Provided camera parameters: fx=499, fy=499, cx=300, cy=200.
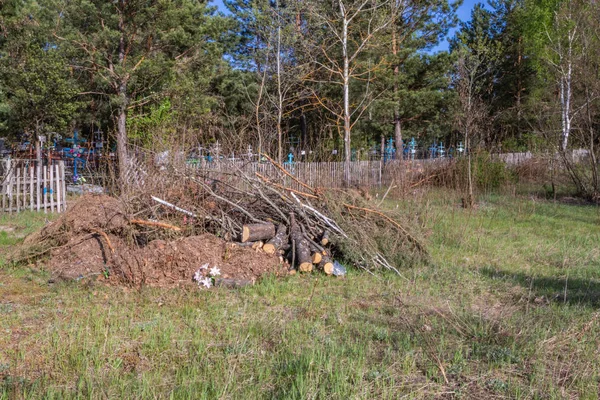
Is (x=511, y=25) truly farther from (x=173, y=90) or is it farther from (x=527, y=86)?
(x=173, y=90)

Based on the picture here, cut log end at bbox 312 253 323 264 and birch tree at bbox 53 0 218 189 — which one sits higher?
birch tree at bbox 53 0 218 189

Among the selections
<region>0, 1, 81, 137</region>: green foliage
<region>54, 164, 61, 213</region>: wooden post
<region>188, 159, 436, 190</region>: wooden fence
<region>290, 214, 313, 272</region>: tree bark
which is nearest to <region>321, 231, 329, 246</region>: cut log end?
<region>290, 214, 313, 272</region>: tree bark

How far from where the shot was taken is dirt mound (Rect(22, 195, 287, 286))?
5.98m

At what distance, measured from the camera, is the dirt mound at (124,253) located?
5.98m

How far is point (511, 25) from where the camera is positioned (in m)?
34.1

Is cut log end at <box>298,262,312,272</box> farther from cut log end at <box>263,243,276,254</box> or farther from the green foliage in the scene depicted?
the green foliage

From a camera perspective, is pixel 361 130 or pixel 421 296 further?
pixel 361 130

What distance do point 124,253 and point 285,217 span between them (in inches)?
88.4

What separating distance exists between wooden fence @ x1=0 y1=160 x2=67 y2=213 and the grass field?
6296 mm

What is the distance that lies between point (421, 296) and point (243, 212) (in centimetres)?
292

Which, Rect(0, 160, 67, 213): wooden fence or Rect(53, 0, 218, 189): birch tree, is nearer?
Rect(0, 160, 67, 213): wooden fence

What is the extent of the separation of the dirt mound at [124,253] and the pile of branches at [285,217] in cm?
32

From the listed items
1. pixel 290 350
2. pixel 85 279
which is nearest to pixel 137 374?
pixel 290 350

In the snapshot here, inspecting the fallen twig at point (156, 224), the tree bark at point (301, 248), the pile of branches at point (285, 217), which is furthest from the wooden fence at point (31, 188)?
the tree bark at point (301, 248)
